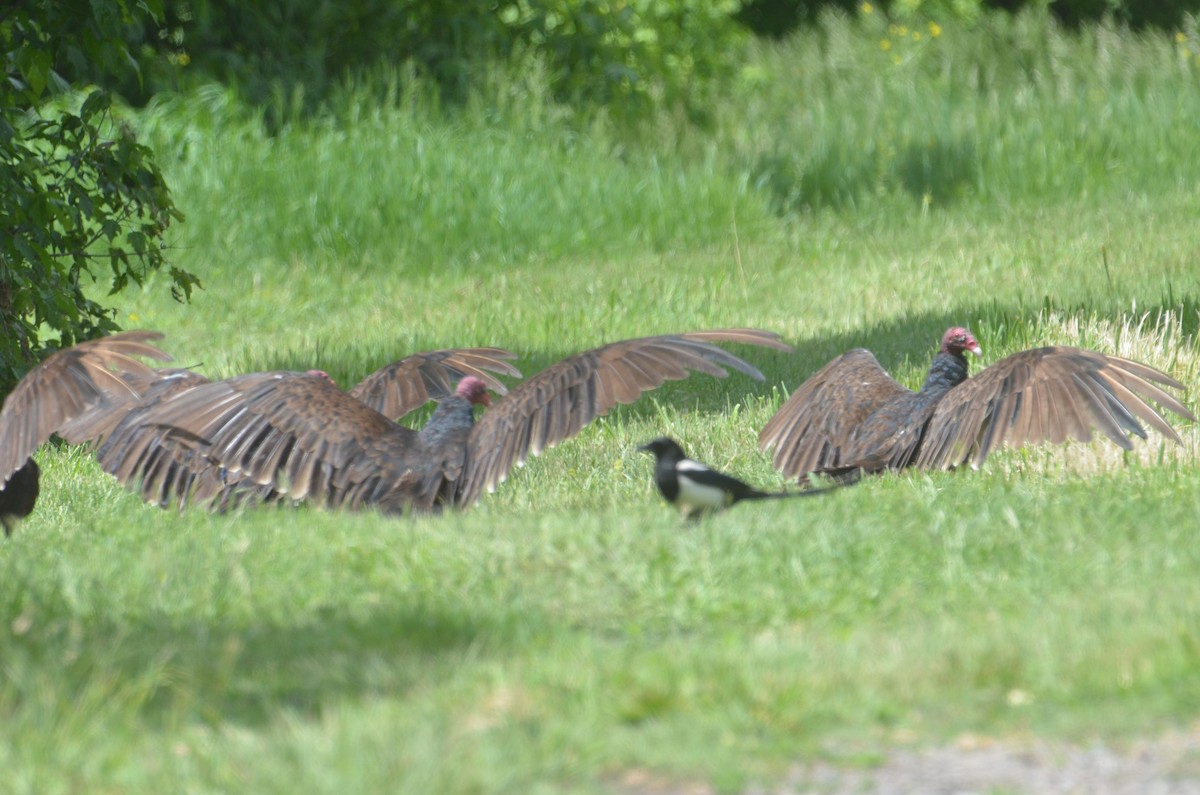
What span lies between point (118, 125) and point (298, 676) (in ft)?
20.2

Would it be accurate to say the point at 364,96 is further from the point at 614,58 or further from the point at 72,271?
the point at 72,271

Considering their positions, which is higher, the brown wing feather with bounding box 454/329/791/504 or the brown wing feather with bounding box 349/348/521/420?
the brown wing feather with bounding box 454/329/791/504

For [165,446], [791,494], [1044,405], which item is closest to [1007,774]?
[791,494]

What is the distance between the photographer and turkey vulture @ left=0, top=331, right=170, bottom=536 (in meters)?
6.36

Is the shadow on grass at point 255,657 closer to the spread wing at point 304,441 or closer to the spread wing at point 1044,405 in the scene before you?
the spread wing at point 304,441

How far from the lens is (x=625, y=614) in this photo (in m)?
5.04

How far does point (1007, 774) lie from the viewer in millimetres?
3768

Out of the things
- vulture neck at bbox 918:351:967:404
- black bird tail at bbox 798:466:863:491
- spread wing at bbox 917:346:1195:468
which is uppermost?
spread wing at bbox 917:346:1195:468

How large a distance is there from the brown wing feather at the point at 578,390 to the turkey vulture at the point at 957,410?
1.07 metres

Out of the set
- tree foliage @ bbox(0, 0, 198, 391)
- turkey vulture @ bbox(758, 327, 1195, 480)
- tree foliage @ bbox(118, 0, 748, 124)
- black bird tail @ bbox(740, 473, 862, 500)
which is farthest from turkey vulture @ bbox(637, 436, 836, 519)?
tree foliage @ bbox(118, 0, 748, 124)

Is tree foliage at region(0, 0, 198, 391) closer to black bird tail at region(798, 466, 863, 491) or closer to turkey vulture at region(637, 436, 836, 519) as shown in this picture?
black bird tail at region(798, 466, 863, 491)

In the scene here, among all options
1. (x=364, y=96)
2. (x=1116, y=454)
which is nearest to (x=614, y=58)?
(x=364, y=96)

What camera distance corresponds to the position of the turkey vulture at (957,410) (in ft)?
22.4

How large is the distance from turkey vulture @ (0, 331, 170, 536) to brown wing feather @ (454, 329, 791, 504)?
1299 mm
